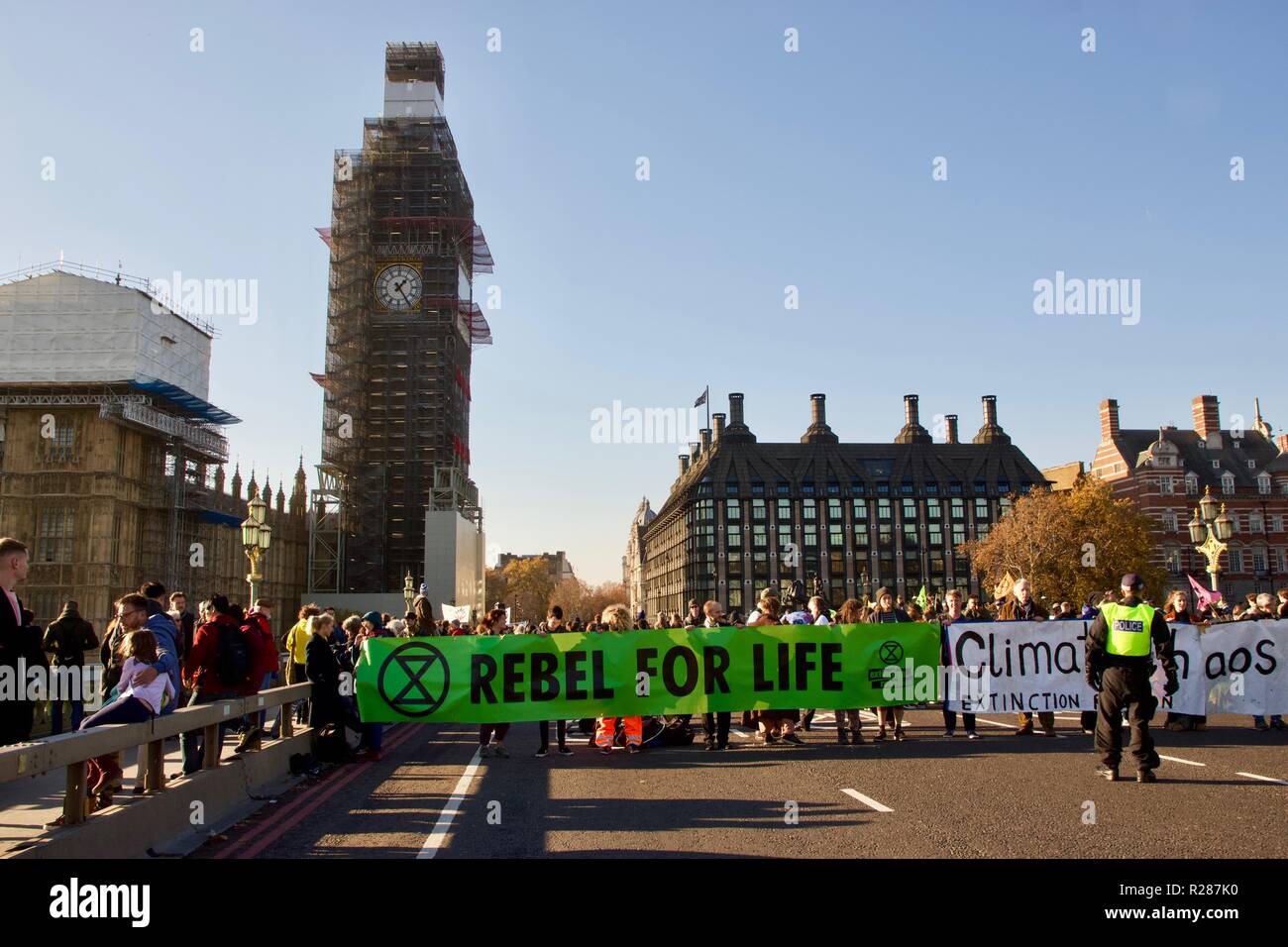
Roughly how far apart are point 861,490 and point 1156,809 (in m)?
106

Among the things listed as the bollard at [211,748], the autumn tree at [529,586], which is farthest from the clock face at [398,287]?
the bollard at [211,748]

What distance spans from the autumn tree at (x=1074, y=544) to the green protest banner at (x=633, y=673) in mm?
55440

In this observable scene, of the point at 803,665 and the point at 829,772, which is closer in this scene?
the point at 829,772

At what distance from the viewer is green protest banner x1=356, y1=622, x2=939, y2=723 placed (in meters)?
13.7

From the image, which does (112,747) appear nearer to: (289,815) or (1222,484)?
(289,815)

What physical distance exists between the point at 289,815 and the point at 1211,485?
90.6 meters

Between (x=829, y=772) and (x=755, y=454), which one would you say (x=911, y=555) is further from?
(x=829, y=772)

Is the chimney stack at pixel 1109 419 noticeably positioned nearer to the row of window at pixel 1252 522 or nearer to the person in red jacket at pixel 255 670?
the row of window at pixel 1252 522

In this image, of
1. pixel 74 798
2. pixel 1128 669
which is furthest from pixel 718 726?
pixel 74 798

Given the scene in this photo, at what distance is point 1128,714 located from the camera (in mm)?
10789

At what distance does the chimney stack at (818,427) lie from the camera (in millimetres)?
118250

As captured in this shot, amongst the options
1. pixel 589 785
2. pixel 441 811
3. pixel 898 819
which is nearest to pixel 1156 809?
pixel 898 819

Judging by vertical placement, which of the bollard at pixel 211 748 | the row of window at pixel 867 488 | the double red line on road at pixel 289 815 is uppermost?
the row of window at pixel 867 488

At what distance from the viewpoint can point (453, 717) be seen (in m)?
13.6
